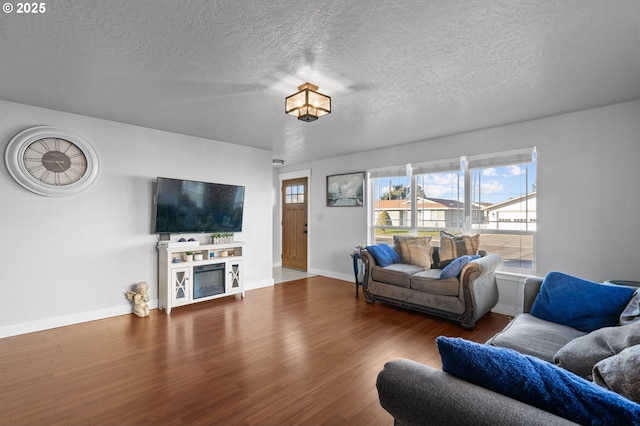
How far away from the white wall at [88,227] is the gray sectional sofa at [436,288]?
2980 mm

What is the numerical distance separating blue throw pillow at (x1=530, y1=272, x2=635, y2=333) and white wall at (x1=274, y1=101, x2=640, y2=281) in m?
1.39

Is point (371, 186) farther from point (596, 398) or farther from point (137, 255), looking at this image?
point (596, 398)

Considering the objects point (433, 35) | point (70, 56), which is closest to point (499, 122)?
point (433, 35)

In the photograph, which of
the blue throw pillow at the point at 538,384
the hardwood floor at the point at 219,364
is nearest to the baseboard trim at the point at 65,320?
the hardwood floor at the point at 219,364

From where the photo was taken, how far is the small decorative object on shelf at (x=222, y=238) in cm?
447

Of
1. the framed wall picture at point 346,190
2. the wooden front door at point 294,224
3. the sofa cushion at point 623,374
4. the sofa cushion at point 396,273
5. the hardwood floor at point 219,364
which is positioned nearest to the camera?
the sofa cushion at point 623,374

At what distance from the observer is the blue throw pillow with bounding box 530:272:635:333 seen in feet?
6.56

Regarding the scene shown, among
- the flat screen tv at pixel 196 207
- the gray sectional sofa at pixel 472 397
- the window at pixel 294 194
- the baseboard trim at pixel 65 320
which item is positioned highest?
the window at pixel 294 194

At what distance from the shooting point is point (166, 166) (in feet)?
13.7

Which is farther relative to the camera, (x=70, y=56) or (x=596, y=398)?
(x=70, y=56)

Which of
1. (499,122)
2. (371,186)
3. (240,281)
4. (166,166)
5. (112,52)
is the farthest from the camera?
(371,186)

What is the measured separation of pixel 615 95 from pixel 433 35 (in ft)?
7.70

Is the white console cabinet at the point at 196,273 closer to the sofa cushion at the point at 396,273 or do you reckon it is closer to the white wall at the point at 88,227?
the white wall at the point at 88,227

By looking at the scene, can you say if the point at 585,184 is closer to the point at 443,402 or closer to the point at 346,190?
the point at 346,190
